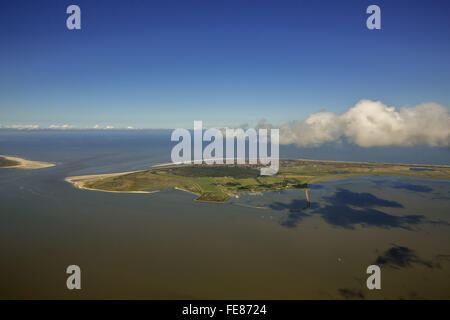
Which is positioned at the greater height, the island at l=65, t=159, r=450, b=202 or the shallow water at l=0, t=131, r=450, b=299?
the island at l=65, t=159, r=450, b=202

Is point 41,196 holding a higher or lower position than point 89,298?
higher

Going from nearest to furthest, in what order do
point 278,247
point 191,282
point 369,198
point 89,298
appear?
point 89,298 < point 191,282 < point 278,247 < point 369,198

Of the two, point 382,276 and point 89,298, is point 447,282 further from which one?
point 89,298

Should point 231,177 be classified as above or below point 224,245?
above

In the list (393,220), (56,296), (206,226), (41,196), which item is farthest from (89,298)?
(393,220)

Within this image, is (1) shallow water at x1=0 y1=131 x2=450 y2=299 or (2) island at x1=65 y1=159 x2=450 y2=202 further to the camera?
(2) island at x1=65 y1=159 x2=450 y2=202
